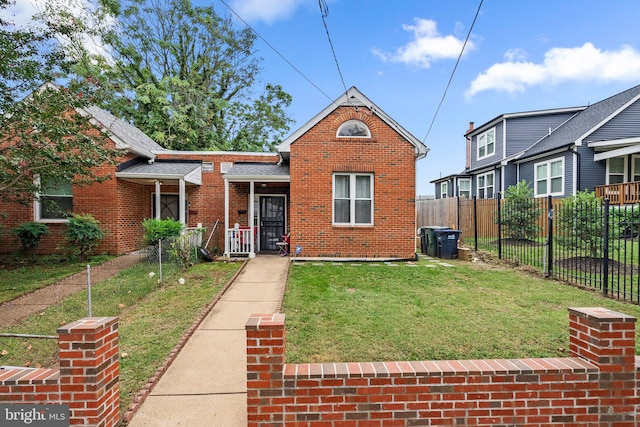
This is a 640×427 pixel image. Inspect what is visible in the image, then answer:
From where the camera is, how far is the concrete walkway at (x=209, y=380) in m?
2.86

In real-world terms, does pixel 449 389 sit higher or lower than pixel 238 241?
lower

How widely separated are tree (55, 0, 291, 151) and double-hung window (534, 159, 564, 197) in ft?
58.9

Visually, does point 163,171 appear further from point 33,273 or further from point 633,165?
point 633,165

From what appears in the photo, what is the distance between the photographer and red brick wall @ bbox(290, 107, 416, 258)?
10.6m

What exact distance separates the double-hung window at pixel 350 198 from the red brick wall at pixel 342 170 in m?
0.20

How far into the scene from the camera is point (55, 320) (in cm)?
534

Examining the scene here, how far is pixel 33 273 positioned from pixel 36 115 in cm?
428

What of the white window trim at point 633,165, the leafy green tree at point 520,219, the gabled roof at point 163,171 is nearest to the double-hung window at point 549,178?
the white window trim at point 633,165

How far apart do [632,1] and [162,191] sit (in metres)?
15.9

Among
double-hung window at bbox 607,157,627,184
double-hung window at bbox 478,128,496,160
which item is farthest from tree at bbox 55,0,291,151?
double-hung window at bbox 607,157,627,184

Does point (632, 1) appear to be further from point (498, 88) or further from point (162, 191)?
point (162, 191)

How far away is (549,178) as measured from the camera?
16500mm

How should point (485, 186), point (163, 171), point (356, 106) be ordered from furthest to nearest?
point (485, 186) → point (163, 171) → point (356, 106)

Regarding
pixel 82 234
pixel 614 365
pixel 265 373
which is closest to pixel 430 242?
A: pixel 614 365
